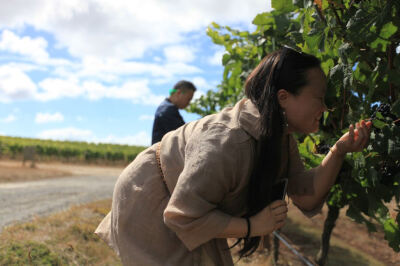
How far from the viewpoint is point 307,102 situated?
1.63 meters

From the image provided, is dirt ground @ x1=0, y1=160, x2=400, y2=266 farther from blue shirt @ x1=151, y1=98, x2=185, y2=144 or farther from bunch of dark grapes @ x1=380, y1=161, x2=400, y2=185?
bunch of dark grapes @ x1=380, y1=161, x2=400, y2=185

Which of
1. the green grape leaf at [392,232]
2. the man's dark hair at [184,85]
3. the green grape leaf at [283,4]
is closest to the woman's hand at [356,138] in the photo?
the green grape leaf at [392,232]

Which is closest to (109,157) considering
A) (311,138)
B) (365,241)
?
(365,241)

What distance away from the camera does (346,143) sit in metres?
1.77

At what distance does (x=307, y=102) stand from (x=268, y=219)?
0.47 m

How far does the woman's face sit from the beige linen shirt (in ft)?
0.48

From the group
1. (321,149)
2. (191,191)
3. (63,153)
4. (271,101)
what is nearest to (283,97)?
(271,101)

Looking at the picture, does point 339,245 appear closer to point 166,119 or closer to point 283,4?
point 166,119

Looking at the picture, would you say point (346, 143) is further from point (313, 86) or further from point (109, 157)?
point (109, 157)

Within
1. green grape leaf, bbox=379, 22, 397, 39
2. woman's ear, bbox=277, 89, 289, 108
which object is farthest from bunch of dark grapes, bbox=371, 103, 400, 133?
woman's ear, bbox=277, 89, 289, 108

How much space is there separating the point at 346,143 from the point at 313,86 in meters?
0.32

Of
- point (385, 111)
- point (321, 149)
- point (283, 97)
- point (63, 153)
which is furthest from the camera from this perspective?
point (63, 153)

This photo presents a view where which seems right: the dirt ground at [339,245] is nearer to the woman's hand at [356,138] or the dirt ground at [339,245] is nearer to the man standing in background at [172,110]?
the man standing in background at [172,110]

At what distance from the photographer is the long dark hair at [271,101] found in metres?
1.58
